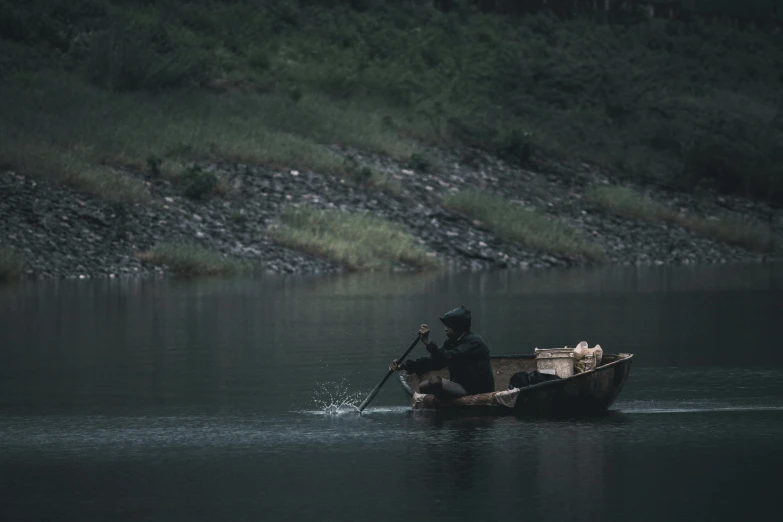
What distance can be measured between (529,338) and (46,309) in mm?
13300

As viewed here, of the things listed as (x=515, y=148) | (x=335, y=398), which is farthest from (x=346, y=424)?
(x=515, y=148)

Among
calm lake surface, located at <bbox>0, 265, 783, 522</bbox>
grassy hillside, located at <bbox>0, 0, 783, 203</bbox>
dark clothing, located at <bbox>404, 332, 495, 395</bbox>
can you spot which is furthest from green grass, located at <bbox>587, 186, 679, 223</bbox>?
dark clothing, located at <bbox>404, 332, 495, 395</bbox>

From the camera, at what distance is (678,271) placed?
198ft

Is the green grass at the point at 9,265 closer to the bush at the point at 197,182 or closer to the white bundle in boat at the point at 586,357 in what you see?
the bush at the point at 197,182

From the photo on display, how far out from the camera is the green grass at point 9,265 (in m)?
52.8

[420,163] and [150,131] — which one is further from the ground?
[150,131]

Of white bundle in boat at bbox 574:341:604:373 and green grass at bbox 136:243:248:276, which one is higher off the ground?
green grass at bbox 136:243:248:276

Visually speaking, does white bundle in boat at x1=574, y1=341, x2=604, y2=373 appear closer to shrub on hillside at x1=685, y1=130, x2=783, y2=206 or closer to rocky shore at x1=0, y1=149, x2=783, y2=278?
rocky shore at x1=0, y1=149, x2=783, y2=278

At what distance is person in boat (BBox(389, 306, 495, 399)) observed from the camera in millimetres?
21453

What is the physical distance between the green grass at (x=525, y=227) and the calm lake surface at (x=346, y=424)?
2481 centimetres

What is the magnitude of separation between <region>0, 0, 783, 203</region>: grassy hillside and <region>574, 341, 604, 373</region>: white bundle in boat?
1584 inches

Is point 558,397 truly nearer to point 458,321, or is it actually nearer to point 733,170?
point 458,321

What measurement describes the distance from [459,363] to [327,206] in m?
43.6

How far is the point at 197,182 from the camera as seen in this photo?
205ft
